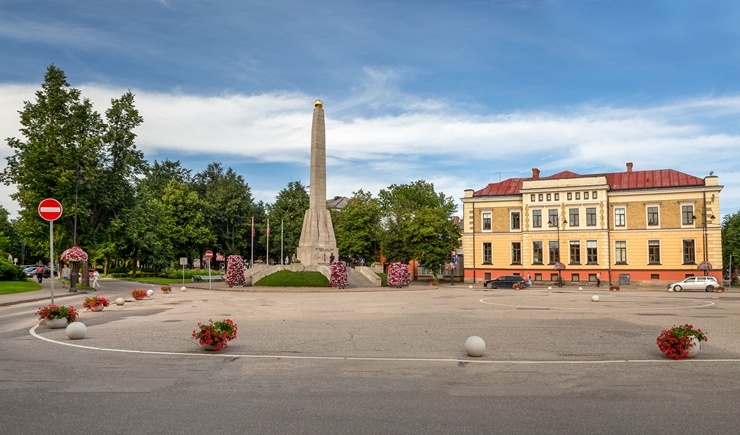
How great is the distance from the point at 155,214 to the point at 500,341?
64.7 meters

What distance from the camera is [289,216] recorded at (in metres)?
96.5

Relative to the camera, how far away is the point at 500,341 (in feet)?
53.3

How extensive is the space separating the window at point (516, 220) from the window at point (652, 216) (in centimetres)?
1423

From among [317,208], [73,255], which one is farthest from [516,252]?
[73,255]

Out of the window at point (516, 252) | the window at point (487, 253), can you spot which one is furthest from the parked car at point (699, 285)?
the window at point (487, 253)

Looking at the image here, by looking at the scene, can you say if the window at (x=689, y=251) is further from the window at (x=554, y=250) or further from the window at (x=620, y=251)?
the window at (x=554, y=250)

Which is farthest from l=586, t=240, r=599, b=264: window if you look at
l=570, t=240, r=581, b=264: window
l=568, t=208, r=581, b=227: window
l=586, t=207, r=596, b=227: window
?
l=568, t=208, r=581, b=227: window

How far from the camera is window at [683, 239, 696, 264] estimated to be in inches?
2430

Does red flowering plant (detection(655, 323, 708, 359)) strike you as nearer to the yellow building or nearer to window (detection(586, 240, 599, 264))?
the yellow building

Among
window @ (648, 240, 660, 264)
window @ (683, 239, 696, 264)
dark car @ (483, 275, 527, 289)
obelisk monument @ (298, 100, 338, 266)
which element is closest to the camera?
dark car @ (483, 275, 527, 289)

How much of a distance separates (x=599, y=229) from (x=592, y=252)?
2776mm

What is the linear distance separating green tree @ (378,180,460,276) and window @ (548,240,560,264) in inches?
460

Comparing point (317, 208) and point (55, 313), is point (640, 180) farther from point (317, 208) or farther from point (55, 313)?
point (55, 313)

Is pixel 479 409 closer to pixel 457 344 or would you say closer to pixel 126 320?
pixel 457 344
